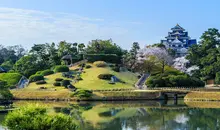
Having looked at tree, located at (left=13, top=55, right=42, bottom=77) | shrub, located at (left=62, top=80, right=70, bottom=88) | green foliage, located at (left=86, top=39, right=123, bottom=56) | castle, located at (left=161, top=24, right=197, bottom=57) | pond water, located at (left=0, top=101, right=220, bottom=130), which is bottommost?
pond water, located at (left=0, top=101, right=220, bottom=130)

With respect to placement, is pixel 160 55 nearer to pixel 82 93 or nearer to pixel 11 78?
pixel 82 93

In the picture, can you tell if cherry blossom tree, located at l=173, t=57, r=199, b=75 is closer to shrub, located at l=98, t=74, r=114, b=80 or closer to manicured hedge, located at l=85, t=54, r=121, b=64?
manicured hedge, located at l=85, t=54, r=121, b=64

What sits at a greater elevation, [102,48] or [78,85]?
[102,48]

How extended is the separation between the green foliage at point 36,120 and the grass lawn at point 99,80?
1945 inches

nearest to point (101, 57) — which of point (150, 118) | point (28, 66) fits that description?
point (28, 66)

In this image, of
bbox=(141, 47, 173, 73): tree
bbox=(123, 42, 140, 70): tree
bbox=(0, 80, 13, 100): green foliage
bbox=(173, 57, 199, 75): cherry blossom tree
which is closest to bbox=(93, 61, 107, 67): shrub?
bbox=(123, 42, 140, 70): tree

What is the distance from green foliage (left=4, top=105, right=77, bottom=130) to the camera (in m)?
20.8

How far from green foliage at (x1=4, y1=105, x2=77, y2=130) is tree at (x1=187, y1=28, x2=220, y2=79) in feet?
207

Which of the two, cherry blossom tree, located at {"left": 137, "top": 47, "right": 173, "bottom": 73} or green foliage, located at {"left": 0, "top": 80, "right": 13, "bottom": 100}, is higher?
cherry blossom tree, located at {"left": 137, "top": 47, "right": 173, "bottom": 73}

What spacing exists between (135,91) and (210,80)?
2140cm

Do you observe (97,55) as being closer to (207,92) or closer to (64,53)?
(64,53)

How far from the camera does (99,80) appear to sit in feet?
251

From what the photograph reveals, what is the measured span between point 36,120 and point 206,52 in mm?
71290

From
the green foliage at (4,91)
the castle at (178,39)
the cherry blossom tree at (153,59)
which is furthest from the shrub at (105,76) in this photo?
the castle at (178,39)
